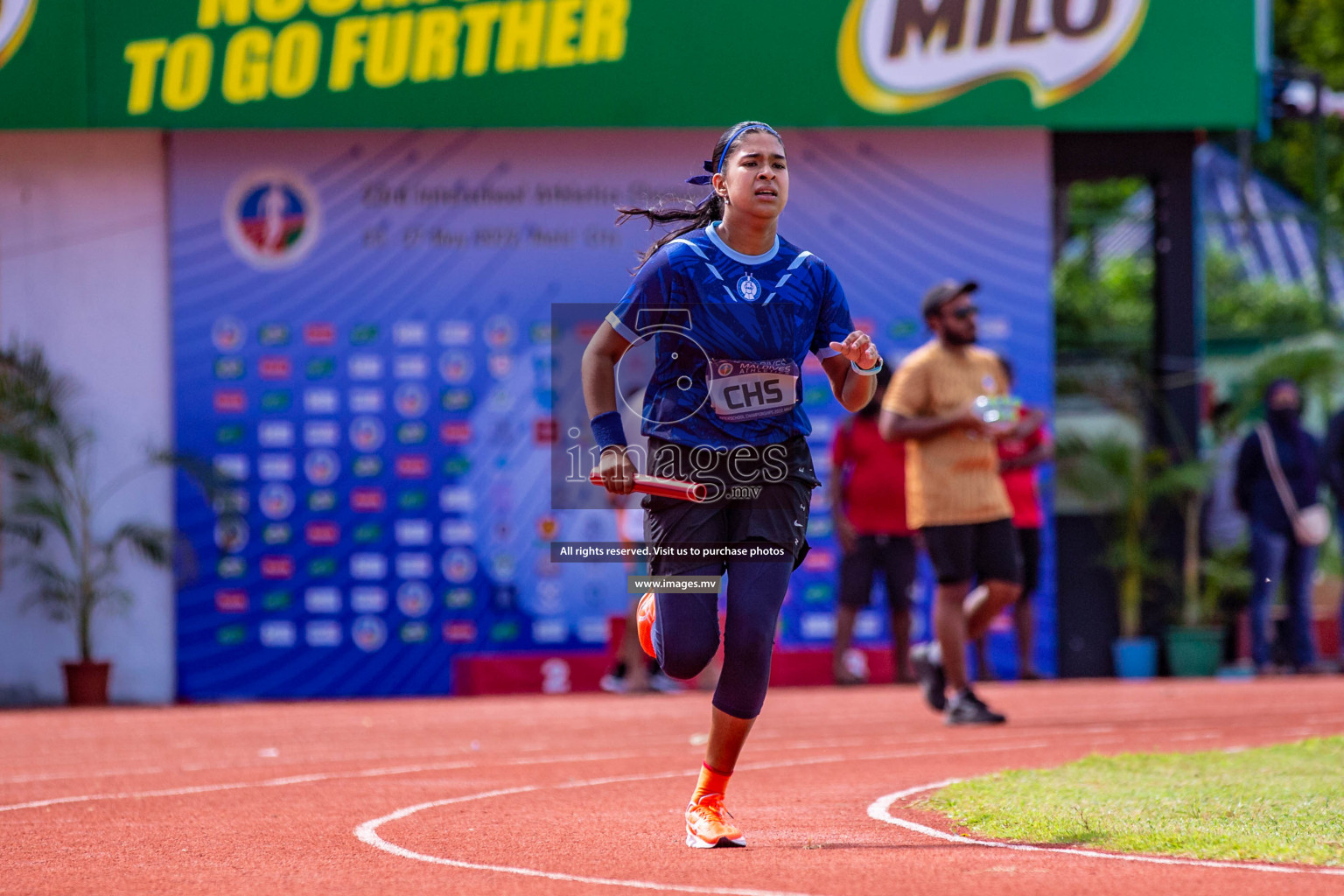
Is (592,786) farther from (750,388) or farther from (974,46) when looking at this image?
(974,46)

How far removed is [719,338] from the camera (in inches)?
226

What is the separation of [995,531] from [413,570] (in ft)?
22.0

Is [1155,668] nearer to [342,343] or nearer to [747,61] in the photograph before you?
[747,61]

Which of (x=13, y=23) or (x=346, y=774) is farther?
(x=13, y=23)

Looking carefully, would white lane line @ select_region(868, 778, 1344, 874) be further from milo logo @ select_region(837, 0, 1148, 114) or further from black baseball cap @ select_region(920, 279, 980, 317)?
milo logo @ select_region(837, 0, 1148, 114)

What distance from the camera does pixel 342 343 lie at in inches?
603

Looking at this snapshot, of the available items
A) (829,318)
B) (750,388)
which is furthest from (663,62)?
(750,388)

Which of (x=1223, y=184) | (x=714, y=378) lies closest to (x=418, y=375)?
(x=714, y=378)

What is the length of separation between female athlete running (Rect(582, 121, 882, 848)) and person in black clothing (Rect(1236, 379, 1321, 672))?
9.97 m

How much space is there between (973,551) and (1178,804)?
3.61 meters

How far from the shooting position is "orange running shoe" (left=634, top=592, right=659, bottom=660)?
5840mm

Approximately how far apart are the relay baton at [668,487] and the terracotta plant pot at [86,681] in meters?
10.1

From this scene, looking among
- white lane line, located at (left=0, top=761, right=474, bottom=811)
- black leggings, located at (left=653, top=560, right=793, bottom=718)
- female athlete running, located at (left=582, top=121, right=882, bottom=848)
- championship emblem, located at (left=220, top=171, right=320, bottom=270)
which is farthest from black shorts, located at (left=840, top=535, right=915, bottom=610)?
black leggings, located at (left=653, top=560, right=793, bottom=718)

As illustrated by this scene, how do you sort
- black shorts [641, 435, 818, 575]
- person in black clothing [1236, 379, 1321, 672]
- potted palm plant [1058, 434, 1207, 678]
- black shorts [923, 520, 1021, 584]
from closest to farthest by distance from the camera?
black shorts [641, 435, 818, 575]
black shorts [923, 520, 1021, 584]
person in black clothing [1236, 379, 1321, 672]
potted palm plant [1058, 434, 1207, 678]
